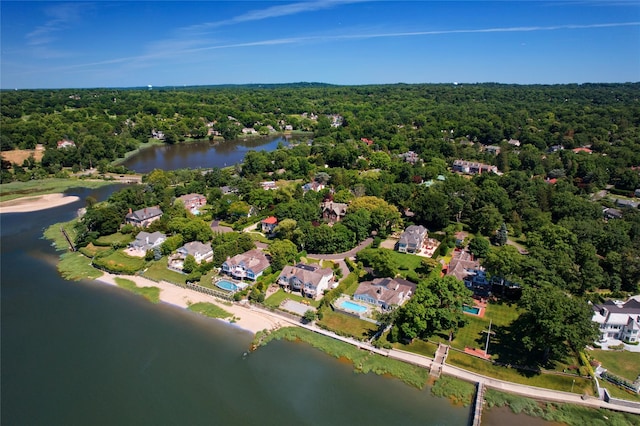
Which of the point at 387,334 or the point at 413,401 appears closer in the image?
the point at 413,401

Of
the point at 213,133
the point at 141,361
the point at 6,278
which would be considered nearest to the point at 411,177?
the point at 141,361

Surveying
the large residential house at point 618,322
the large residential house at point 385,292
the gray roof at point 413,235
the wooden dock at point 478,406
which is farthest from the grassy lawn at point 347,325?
the large residential house at point 618,322

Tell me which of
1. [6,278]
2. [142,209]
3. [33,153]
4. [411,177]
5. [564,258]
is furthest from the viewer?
[33,153]

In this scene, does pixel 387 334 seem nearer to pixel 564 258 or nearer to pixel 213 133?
pixel 564 258

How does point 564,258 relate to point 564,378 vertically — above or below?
above

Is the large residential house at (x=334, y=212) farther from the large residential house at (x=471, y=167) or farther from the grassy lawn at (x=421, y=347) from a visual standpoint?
the large residential house at (x=471, y=167)

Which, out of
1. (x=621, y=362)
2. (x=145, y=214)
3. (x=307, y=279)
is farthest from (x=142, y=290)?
(x=621, y=362)

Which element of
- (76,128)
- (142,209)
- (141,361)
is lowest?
(141,361)
